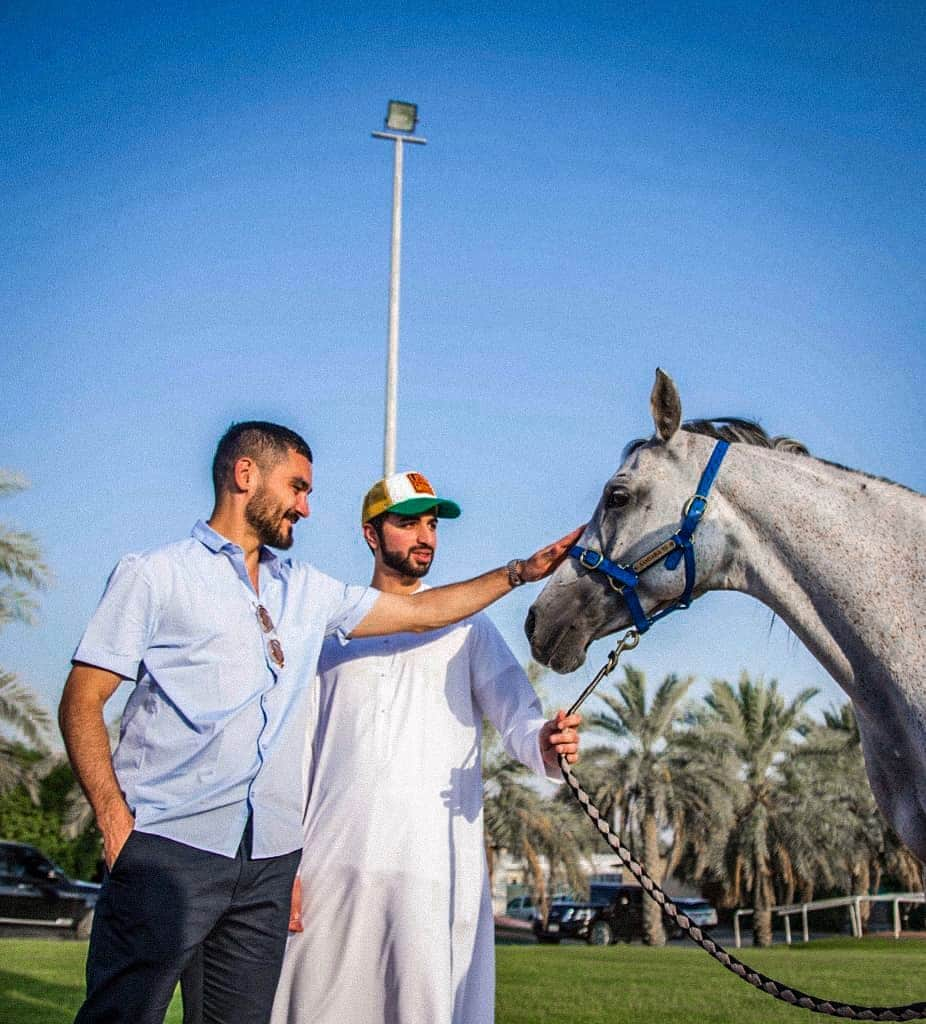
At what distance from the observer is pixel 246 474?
3504 mm

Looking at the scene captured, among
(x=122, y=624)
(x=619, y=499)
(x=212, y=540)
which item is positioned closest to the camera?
(x=122, y=624)

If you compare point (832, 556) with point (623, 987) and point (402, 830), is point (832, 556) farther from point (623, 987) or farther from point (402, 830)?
point (623, 987)

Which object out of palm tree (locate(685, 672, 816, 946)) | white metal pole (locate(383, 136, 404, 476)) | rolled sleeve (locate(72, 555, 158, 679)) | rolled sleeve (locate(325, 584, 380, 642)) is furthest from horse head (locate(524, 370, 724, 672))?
palm tree (locate(685, 672, 816, 946))

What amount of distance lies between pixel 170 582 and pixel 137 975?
1.10 metres

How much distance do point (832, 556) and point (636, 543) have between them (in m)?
0.66

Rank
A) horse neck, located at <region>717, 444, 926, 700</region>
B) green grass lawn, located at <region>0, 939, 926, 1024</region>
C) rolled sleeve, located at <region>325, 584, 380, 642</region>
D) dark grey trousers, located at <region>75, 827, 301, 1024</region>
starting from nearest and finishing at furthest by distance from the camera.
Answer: dark grey trousers, located at <region>75, 827, 301, 1024</region> < horse neck, located at <region>717, 444, 926, 700</region> < rolled sleeve, located at <region>325, 584, 380, 642</region> < green grass lawn, located at <region>0, 939, 926, 1024</region>

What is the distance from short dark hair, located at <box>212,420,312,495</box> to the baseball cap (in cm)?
77

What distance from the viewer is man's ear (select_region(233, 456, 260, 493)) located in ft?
11.5

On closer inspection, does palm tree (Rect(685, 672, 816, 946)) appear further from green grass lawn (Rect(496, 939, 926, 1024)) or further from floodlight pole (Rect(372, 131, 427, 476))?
floodlight pole (Rect(372, 131, 427, 476))

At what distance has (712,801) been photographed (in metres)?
28.4

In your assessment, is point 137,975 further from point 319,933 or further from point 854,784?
point 854,784

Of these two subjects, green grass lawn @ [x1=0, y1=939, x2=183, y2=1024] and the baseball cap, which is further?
green grass lawn @ [x1=0, y1=939, x2=183, y2=1024]

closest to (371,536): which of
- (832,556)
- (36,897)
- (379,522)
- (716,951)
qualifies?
(379,522)

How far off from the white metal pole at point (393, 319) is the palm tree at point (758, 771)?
18622 millimetres
